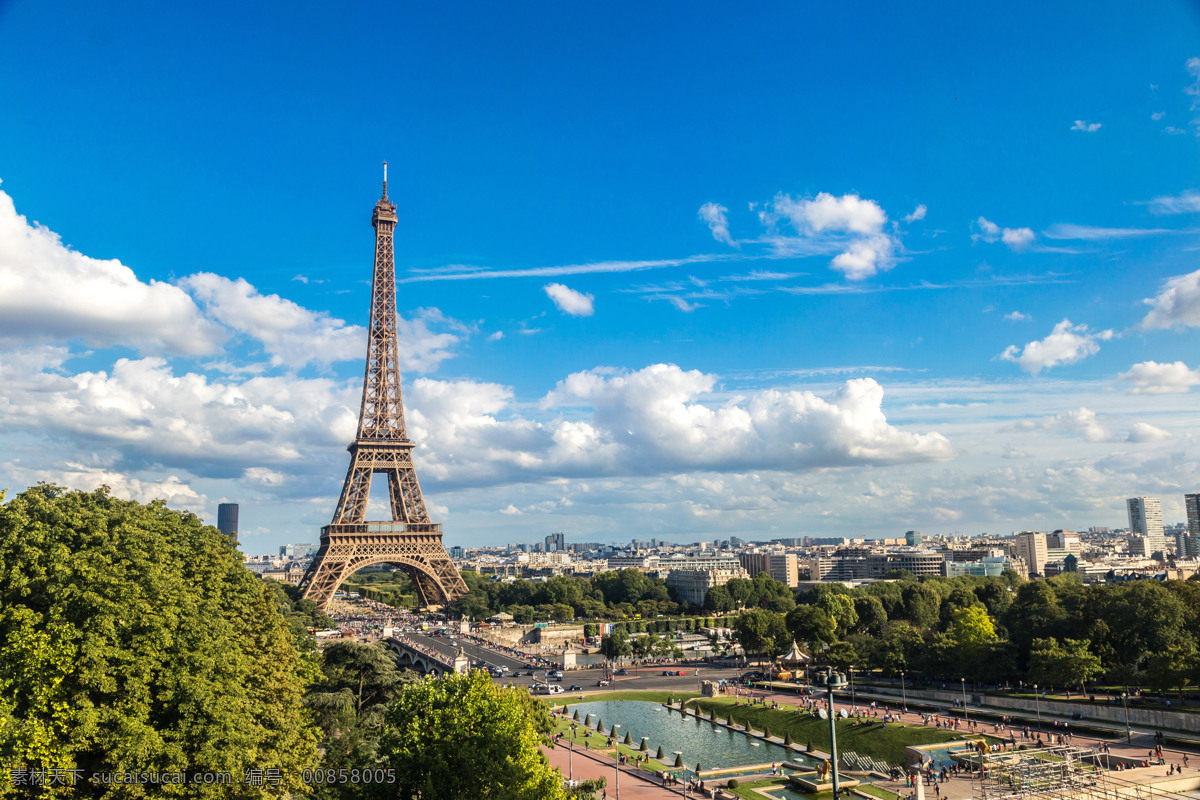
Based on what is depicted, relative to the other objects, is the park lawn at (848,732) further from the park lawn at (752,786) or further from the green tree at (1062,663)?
the green tree at (1062,663)

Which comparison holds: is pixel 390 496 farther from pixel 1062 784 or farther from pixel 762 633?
pixel 1062 784

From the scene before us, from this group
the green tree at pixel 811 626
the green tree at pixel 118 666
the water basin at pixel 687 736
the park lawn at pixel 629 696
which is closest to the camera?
the green tree at pixel 118 666

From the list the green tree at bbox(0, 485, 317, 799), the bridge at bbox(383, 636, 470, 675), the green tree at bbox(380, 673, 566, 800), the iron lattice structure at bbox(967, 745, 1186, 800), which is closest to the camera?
the green tree at bbox(0, 485, 317, 799)

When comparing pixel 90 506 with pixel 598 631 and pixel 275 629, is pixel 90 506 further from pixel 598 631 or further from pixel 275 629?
pixel 598 631

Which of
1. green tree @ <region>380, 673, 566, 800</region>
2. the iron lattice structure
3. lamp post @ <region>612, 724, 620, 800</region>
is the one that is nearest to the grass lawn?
lamp post @ <region>612, 724, 620, 800</region>

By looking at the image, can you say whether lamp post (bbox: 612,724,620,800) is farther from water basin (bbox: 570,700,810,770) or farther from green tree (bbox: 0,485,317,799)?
green tree (bbox: 0,485,317,799)

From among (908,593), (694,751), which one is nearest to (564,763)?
(694,751)

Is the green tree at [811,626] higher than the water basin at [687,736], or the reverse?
the green tree at [811,626]

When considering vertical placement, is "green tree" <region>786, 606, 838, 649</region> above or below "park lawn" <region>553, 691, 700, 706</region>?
above

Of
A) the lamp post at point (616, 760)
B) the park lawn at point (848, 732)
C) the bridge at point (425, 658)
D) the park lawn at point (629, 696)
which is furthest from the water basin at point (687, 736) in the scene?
the bridge at point (425, 658)
